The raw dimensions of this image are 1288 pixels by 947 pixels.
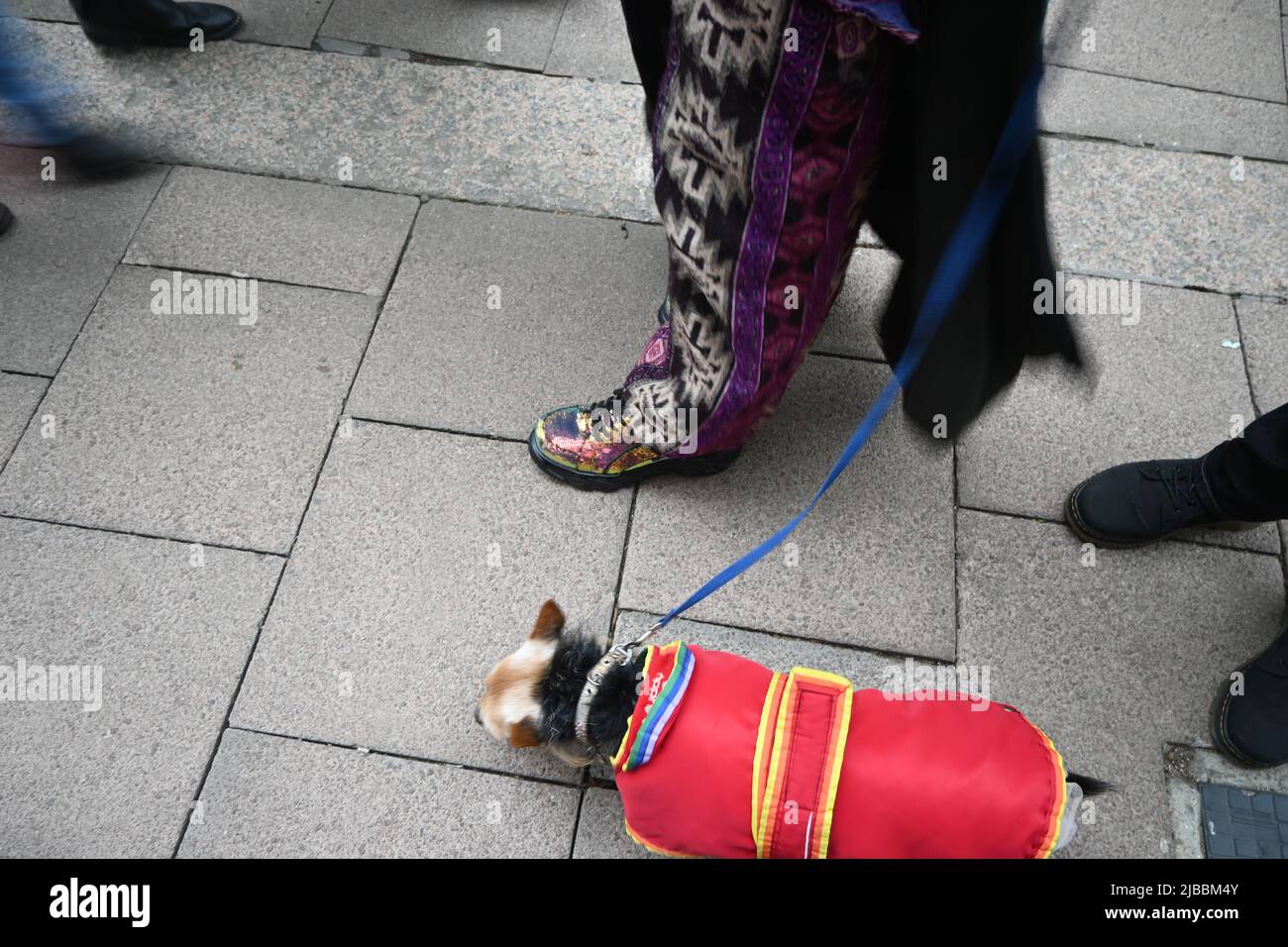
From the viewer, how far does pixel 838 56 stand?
1331mm

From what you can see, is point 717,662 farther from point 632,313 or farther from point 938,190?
point 632,313

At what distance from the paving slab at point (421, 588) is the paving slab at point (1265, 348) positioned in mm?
2064

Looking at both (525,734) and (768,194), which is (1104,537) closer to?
(768,194)

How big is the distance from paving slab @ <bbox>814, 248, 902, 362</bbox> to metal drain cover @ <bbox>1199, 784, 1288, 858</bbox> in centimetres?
150

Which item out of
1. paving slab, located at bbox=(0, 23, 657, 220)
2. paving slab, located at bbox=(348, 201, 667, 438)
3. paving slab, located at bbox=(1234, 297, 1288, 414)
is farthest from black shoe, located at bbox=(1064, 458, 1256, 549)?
paving slab, located at bbox=(0, 23, 657, 220)

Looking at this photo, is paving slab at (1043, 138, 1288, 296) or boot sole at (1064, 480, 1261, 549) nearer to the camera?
boot sole at (1064, 480, 1261, 549)

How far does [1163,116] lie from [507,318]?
2.68 meters

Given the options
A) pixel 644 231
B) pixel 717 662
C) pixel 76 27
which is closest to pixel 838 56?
pixel 717 662

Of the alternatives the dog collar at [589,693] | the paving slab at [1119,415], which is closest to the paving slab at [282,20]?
the dog collar at [589,693]

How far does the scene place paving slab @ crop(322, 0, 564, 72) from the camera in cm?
339

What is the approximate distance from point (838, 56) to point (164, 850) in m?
2.25

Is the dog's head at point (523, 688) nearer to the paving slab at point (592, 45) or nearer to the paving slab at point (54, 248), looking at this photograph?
the paving slab at point (54, 248)

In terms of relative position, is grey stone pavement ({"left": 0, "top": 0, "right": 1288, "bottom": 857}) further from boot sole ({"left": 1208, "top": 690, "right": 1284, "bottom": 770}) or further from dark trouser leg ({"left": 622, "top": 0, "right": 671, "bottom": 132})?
dark trouser leg ({"left": 622, "top": 0, "right": 671, "bottom": 132})

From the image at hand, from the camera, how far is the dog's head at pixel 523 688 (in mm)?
1830
